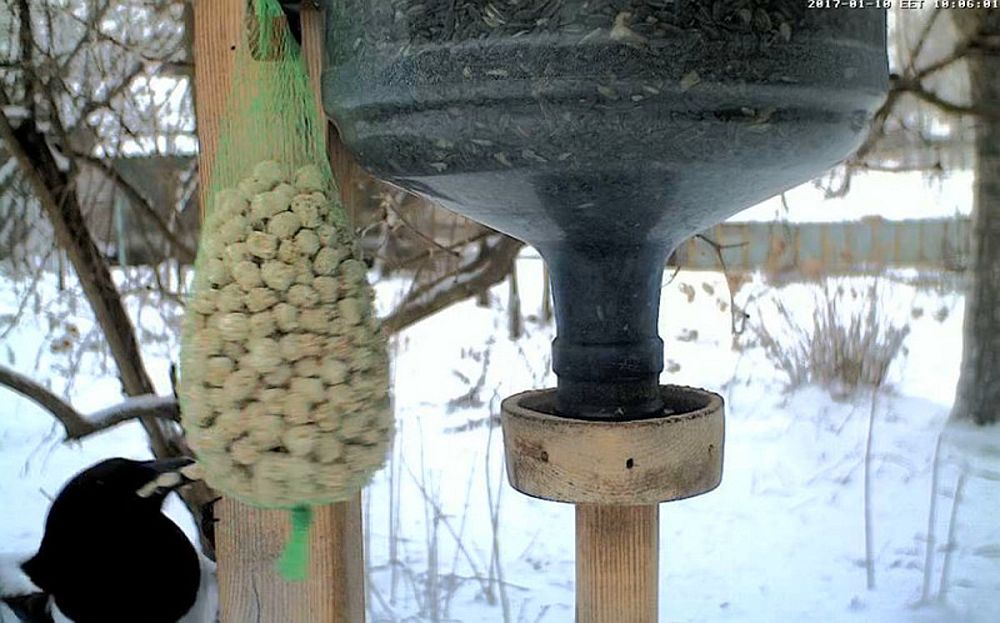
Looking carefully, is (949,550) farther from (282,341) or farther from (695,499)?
(282,341)

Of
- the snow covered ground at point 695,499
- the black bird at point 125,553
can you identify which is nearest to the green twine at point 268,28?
the black bird at point 125,553

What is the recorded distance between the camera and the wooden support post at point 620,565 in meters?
0.57

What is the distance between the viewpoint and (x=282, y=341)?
0.46 metres

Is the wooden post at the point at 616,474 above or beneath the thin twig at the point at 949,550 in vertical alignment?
above

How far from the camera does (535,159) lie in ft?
1.44

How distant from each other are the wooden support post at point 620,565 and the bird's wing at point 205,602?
376mm

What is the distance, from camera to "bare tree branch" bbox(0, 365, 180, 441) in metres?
1.06

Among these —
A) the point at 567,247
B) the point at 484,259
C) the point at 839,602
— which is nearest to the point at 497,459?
the point at 484,259

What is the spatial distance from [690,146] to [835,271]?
1994 mm

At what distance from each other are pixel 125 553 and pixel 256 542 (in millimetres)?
256

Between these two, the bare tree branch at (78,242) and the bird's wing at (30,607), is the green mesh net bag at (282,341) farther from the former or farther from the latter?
the bare tree branch at (78,242)

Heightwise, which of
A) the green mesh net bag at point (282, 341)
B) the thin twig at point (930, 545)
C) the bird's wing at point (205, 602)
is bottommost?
the thin twig at point (930, 545)

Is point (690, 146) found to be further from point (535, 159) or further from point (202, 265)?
point (202, 265)

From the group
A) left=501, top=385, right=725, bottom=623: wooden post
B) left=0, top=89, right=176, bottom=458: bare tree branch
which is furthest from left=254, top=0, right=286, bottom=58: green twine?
left=0, top=89, right=176, bottom=458: bare tree branch
